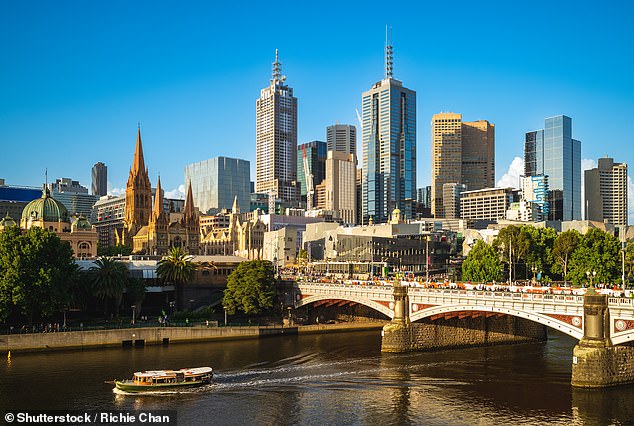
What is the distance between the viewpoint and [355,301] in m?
112

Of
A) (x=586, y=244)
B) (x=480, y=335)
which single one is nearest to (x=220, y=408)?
(x=480, y=335)

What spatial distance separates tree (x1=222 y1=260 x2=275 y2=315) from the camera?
411 feet

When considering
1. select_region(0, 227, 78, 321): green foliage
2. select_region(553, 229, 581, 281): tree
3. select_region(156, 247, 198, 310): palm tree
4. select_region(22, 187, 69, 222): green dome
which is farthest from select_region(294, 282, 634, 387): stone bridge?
select_region(22, 187, 69, 222): green dome

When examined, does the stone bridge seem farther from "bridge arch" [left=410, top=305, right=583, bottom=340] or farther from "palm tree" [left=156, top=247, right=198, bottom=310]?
"palm tree" [left=156, top=247, right=198, bottom=310]

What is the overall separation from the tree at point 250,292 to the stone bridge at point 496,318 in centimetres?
641

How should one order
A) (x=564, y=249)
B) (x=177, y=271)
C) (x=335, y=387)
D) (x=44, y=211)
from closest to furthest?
(x=335, y=387) < (x=177, y=271) < (x=564, y=249) < (x=44, y=211)

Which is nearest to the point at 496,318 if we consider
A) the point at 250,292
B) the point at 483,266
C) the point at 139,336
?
the point at 483,266

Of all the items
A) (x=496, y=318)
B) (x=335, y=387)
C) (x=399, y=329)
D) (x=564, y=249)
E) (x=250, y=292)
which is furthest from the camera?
(x=564, y=249)

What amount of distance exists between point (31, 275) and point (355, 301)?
170 feet

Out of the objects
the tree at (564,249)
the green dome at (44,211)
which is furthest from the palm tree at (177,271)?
the tree at (564,249)

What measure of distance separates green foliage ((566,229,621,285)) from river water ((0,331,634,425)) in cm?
3116

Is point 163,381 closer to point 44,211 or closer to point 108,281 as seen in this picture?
point 108,281

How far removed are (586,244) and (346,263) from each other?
69287mm

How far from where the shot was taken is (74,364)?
9219cm
